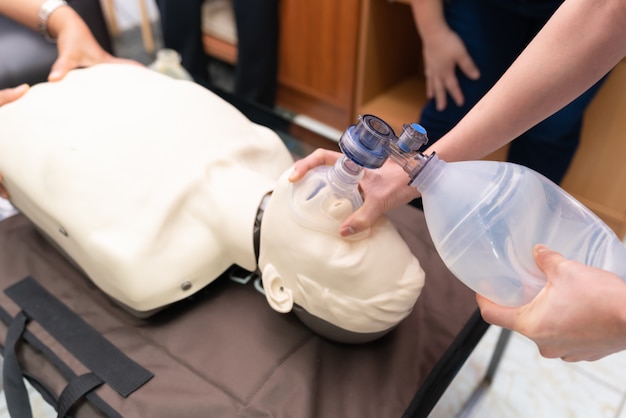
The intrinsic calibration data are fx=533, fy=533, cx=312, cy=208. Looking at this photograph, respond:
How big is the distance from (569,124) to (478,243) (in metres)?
0.87

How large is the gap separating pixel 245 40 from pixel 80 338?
127 cm

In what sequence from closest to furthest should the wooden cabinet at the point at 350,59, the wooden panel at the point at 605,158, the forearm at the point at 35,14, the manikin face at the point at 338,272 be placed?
the manikin face at the point at 338,272 → the forearm at the point at 35,14 → the wooden panel at the point at 605,158 → the wooden cabinet at the point at 350,59

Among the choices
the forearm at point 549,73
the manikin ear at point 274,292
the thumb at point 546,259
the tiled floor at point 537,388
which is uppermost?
the forearm at point 549,73

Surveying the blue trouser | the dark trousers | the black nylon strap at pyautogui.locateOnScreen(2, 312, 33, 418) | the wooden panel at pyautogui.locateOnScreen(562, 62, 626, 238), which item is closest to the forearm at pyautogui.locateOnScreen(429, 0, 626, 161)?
the blue trouser

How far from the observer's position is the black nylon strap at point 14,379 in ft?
2.54

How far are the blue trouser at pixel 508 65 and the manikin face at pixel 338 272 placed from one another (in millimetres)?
688

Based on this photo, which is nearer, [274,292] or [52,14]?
[274,292]

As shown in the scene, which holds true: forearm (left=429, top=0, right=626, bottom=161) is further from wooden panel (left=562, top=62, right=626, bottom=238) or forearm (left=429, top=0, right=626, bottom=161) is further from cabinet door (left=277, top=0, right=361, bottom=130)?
cabinet door (left=277, top=0, right=361, bottom=130)

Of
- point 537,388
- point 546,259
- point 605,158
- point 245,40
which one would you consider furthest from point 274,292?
point 245,40

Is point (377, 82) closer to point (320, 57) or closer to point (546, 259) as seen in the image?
point (320, 57)

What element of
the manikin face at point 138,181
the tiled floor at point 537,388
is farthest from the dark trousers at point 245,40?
the tiled floor at point 537,388

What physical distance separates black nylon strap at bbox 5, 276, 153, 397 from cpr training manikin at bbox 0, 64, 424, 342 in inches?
2.6

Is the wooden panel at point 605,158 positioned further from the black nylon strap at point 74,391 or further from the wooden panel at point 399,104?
the black nylon strap at point 74,391

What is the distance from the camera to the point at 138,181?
79 centimetres
